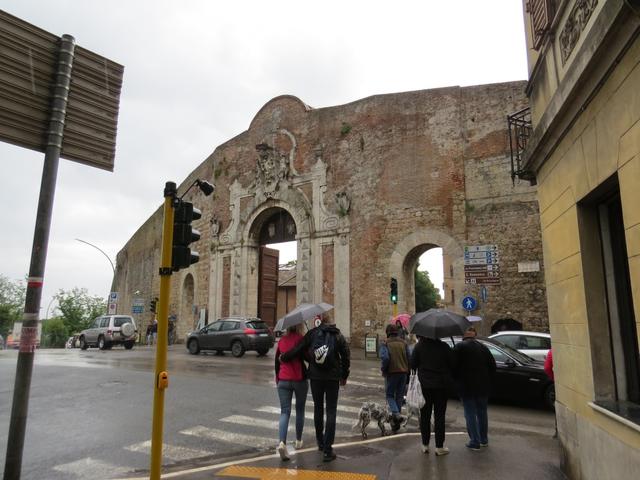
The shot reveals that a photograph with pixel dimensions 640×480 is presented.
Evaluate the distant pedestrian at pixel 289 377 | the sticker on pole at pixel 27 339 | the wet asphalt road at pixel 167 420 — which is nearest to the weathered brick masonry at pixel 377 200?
the wet asphalt road at pixel 167 420

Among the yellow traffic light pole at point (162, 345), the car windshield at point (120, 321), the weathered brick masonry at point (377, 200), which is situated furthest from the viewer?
the car windshield at point (120, 321)

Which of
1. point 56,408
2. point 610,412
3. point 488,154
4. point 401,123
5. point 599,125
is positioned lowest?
point 56,408

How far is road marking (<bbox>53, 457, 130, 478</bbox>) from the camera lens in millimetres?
5281

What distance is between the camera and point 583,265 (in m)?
4.46

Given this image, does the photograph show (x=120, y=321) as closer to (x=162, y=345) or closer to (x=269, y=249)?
(x=269, y=249)

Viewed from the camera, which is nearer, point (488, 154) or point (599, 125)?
point (599, 125)

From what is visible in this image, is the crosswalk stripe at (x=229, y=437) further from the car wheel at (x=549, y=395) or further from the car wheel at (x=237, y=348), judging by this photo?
the car wheel at (x=237, y=348)

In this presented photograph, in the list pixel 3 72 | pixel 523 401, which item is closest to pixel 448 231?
pixel 523 401

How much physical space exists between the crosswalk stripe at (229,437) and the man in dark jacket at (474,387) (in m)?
2.67

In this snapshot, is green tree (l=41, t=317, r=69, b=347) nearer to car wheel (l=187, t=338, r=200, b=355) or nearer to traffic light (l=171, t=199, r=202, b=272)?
car wheel (l=187, t=338, r=200, b=355)

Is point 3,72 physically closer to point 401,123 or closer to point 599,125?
point 599,125

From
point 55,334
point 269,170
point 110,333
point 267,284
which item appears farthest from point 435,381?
point 55,334

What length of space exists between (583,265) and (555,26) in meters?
2.76

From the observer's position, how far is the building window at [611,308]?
426 centimetres
